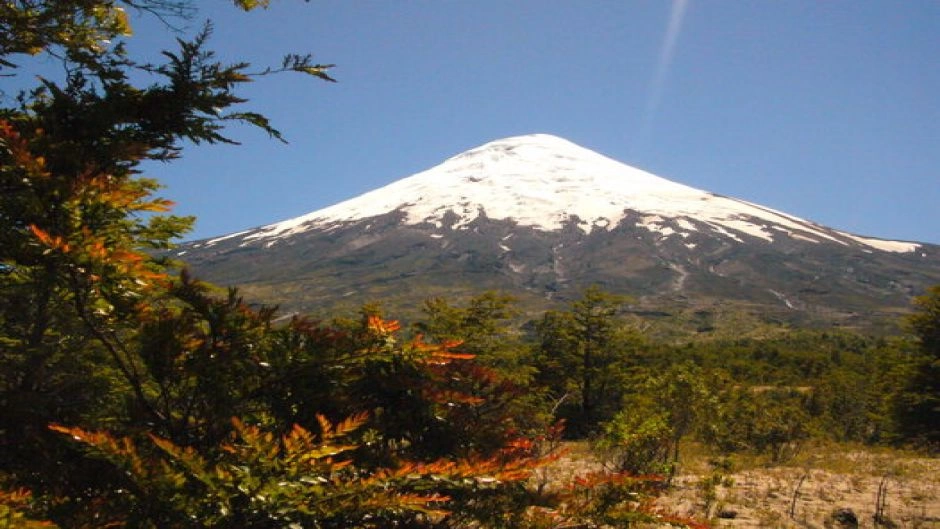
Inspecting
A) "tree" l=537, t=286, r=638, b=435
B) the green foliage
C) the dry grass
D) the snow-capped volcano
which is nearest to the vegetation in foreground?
the dry grass

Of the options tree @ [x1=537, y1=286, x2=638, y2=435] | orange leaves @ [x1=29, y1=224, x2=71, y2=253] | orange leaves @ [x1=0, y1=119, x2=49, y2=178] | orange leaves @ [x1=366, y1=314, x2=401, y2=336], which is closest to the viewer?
orange leaves @ [x1=29, y1=224, x2=71, y2=253]

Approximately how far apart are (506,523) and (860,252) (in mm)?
226196

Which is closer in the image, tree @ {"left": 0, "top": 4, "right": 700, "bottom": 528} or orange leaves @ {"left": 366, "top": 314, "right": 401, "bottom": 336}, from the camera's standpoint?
tree @ {"left": 0, "top": 4, "right": 700, "bottom": 528}

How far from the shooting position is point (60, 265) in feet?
8.47

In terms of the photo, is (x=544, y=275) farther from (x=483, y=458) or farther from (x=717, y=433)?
(x=483, y=458)

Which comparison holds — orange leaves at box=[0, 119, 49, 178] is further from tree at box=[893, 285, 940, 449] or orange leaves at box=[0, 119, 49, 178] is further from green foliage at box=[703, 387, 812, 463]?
tree at box=[893, 285, 940, 449]

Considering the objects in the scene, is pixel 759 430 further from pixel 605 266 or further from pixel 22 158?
pixel 605 266

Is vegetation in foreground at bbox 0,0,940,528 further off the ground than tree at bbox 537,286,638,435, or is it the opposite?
vegetation in foreground at bbox 0,0,940,528

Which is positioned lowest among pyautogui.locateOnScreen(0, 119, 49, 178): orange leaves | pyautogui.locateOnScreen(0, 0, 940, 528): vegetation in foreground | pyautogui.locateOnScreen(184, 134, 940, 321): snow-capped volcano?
pyautogui.locateOnScreen(0, 0, 940, 528): vegetation in foreground

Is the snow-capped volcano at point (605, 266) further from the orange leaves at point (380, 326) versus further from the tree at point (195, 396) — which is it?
the orange leaves at point (380, 326)

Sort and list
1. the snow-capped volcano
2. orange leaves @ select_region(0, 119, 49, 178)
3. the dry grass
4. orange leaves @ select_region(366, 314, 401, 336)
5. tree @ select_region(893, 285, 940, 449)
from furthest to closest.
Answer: the snow-capped volcano → tree @ select_region(893, 285, 940, 449) → the dry grass → orange leaves @ select_region(366, 314, 401, 336) → orange leaves @ select_region(0, 119, 49, 178)

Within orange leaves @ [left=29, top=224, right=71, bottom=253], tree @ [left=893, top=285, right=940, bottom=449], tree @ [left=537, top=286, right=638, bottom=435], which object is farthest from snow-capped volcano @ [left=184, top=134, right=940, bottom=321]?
orange leaves @ [left=29, top=224, right=71, bottom=253]

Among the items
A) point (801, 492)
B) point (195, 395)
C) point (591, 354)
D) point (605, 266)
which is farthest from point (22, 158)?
point (605, 266)

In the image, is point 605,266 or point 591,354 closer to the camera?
point 591,354
